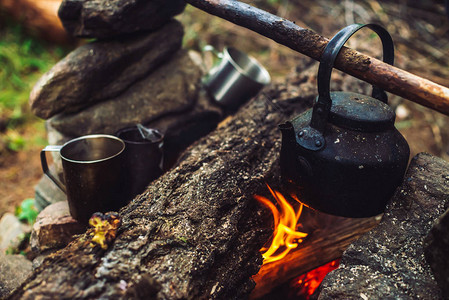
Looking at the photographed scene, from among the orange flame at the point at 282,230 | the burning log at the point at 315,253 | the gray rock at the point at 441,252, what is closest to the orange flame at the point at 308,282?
the burning log at the point at 315,253

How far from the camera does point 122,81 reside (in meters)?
2.91

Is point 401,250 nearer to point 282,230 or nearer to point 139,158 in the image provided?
point 282,230

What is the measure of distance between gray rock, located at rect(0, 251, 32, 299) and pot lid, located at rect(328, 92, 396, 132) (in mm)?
1874

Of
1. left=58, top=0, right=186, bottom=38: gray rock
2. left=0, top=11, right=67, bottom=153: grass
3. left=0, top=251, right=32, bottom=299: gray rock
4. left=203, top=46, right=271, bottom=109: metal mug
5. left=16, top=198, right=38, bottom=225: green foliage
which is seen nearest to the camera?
left=0, top=251, right=32, bottom=299: gray rock

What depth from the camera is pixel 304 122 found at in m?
1.83

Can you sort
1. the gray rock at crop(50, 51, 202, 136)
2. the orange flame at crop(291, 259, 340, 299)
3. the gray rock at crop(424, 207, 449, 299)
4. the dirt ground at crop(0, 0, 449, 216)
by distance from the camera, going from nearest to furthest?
the gray rock at crop(424, 207, 449, 299)
the orange flame at crop(291, 259, 340, 299)
the gray rock at crop(50, 51, 202, 136)
the dirt ground at crop(0, 0, 449, 216)

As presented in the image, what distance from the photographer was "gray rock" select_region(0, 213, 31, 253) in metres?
2.78

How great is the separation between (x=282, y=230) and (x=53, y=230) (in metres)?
1.47

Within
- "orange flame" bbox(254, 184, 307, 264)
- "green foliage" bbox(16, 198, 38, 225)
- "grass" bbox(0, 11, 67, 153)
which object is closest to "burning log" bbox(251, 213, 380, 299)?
"orange flame" bbox(254, 184, 307, 264)

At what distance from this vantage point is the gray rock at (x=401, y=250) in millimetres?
1508

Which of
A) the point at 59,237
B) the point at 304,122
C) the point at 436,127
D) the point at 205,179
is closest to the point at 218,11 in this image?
the point at 304,122

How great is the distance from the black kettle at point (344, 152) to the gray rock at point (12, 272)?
1.63 metres

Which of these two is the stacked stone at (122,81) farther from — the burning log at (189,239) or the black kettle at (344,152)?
the black kettle at (344,152)

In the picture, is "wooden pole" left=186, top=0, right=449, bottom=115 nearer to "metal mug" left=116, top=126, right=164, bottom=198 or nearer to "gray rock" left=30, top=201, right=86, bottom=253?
"metal mug" left=116, top=126, right=164, bottom=198
